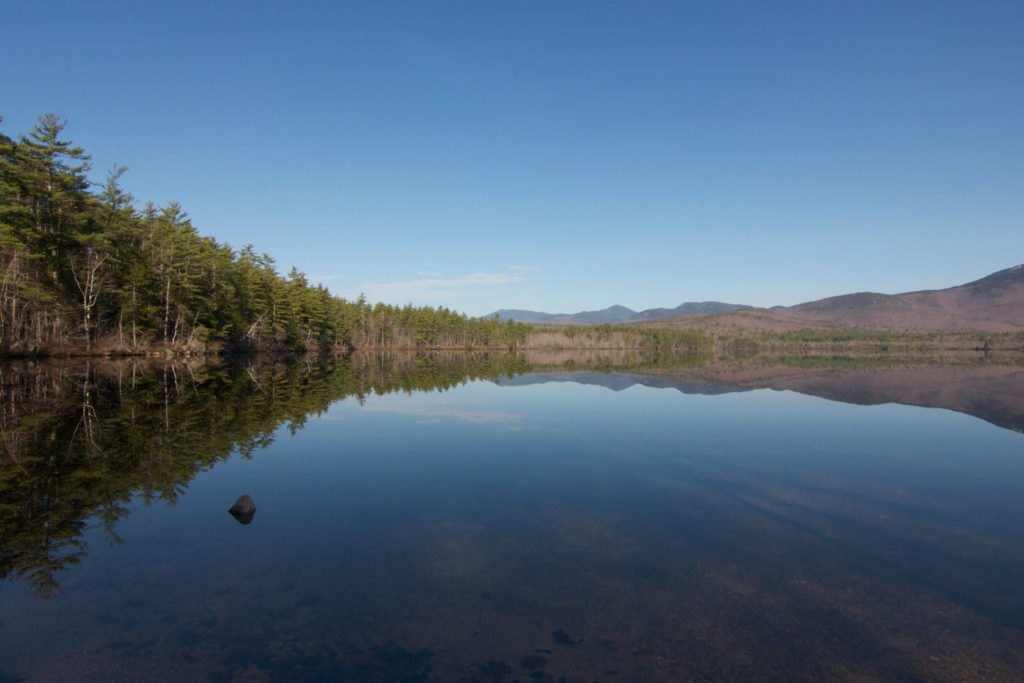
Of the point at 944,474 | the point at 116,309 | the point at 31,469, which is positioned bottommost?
the point at 944,474

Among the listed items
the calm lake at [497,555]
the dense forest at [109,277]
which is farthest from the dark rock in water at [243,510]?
the dense forest at [109,277]

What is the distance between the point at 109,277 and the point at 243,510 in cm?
5270

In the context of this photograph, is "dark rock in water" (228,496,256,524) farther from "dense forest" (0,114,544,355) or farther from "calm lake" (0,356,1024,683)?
"dense forest" (0,114,544,355)

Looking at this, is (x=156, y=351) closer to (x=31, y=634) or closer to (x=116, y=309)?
(x=116, y=309)

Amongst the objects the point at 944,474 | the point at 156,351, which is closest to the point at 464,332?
the point at 156,351

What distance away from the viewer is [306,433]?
69.8 feet

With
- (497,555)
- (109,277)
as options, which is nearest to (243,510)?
(497,555)

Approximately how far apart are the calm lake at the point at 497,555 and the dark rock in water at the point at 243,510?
0.19m

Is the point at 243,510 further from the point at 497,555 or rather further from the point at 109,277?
the point at 109,277

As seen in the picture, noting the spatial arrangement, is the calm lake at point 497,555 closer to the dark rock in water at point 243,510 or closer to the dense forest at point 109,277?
the dark rock in water at point 243,510

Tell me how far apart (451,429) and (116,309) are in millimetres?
49823

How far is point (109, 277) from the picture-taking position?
1994 inches

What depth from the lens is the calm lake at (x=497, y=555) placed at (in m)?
6.35

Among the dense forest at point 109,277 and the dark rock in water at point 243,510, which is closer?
the dark rock in water at point 243,510
